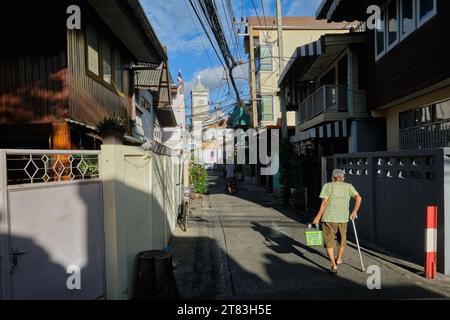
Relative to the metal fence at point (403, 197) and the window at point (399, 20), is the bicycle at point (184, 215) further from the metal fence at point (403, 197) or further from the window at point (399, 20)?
the window at point (399, 20)

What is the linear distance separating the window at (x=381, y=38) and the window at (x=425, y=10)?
2.20 metres

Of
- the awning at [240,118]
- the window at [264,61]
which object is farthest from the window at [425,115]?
the window at [264,61]

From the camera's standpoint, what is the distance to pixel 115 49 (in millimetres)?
10758

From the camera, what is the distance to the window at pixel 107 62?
9825 mm

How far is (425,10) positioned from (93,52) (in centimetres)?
754

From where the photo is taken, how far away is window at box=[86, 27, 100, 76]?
28.4 ft

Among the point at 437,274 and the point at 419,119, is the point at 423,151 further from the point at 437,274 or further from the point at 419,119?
the point at 419,119

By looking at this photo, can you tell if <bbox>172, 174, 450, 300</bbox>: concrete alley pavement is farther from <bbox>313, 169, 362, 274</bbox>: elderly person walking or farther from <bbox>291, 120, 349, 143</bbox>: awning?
<bbox>291, 120, 349, 143</bbox>: awning

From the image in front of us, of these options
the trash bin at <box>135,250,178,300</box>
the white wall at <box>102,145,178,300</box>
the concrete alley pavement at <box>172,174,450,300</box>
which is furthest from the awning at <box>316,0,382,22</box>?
the trash bin at <box>135,250,178,300</box>

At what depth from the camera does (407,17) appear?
10305mm

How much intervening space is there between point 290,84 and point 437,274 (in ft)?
50.7

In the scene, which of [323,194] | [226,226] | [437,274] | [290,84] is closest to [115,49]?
[226,226]

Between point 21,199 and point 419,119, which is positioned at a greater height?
point 419,119

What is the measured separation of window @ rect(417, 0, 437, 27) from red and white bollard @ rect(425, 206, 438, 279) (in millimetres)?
4923
